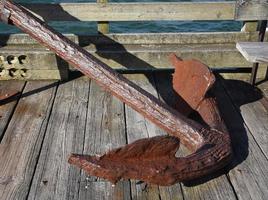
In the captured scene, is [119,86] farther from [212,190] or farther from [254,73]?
[254,73]

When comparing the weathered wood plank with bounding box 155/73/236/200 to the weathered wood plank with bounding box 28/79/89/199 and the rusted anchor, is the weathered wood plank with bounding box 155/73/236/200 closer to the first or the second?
the rusted anchor

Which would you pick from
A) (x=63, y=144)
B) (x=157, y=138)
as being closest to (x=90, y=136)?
(x=63, y=144)

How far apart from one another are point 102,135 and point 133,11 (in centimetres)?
140

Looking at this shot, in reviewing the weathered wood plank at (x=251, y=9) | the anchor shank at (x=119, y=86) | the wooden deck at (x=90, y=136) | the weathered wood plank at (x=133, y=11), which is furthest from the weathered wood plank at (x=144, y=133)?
the weathered wood plank at (x=251, y=9)

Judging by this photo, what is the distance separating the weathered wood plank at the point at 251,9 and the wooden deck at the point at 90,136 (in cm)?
73

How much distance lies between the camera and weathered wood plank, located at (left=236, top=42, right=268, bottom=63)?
3.64 meters

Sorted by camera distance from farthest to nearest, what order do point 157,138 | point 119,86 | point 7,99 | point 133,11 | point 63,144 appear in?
point 133,11 → point 7,99 → point 63,144 → point 119,86 → point 157,138

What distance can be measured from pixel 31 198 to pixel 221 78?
258 centimetres

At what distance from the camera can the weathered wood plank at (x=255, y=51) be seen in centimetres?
364

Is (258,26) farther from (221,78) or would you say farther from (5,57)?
(5,57)

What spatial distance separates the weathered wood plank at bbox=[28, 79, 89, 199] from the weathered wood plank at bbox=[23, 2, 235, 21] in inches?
27.0

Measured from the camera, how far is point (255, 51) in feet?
12.3

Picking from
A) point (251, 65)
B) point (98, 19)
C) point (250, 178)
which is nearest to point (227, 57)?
point (251, 65)

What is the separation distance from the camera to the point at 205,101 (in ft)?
12.2
